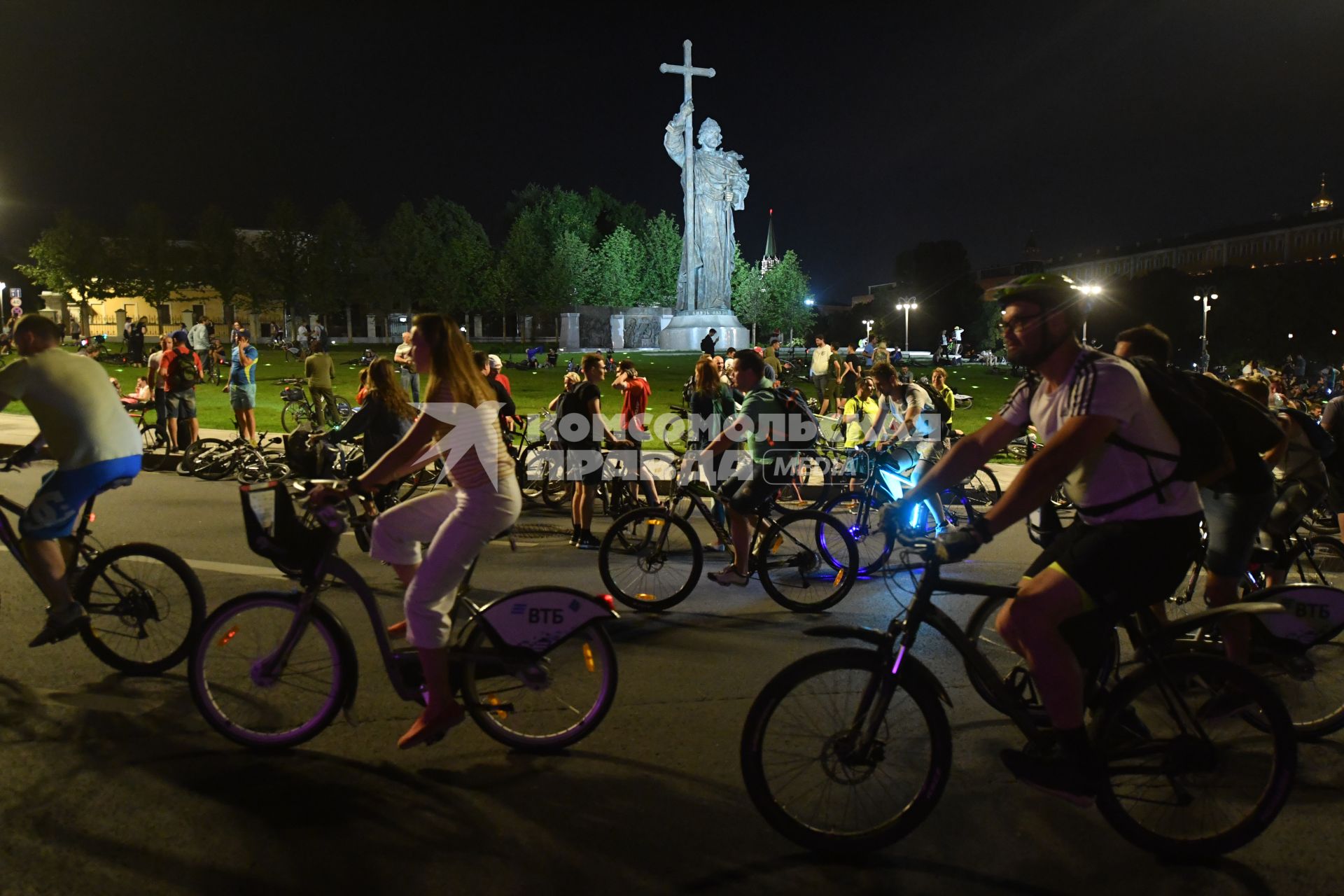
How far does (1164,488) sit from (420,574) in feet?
9.46

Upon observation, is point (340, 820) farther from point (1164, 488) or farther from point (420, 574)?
point (1164, 488)

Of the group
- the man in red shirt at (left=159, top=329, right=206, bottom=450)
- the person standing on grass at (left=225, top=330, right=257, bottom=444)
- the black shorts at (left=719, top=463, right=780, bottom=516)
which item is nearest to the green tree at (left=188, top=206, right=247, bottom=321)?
the person standing on grass at (left=225, top=330, right=257, bottom=444)

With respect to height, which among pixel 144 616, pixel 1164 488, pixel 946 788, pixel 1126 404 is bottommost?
pixel 946 788

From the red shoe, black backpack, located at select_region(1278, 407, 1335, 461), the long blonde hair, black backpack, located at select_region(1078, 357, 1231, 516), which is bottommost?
the red shoe

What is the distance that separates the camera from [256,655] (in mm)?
4434

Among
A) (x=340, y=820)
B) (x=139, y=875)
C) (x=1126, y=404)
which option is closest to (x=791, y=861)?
(x=340, y=820)

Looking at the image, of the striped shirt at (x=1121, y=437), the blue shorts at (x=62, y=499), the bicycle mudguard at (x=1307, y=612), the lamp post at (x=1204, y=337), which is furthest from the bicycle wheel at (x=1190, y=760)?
the lamp post at (x=1204, y=337)

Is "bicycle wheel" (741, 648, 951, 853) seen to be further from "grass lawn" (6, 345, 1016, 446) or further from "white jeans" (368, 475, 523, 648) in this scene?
"grass lawn" (6, 345, 1016, 446)

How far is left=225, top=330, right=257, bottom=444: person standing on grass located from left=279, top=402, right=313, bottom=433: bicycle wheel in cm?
186

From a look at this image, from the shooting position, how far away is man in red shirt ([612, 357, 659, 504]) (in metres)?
10.7

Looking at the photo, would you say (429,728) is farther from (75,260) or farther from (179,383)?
(75,260)

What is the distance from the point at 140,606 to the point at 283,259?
198 feet

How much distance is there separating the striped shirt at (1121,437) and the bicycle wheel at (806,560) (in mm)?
3772

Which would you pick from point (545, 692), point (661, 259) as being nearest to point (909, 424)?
point (545, 692)
